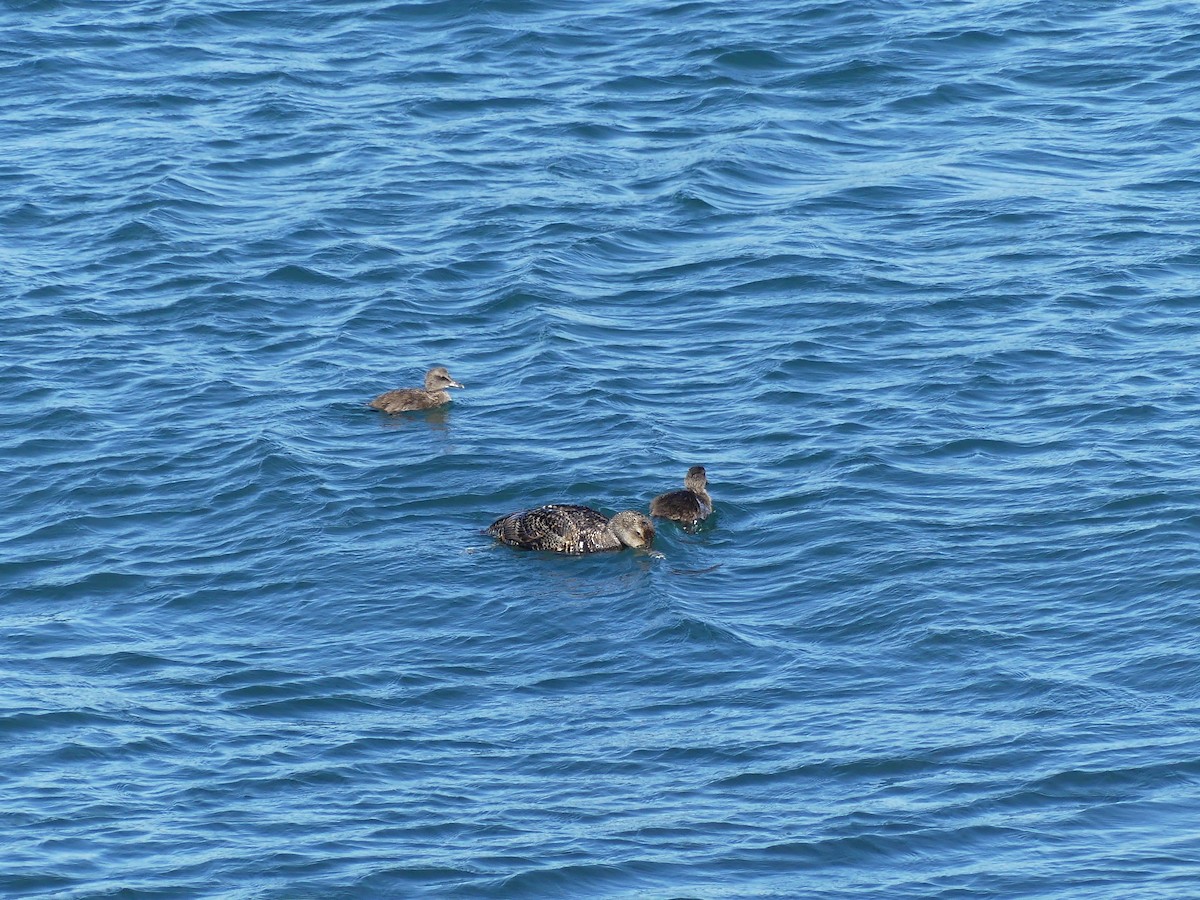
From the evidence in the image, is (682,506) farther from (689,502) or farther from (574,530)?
(574,530)

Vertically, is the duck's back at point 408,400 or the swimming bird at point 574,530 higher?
the duck's back at point 408,400

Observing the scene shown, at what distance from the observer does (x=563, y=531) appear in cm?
1576

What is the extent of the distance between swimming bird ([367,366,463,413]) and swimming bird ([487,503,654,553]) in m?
2.60

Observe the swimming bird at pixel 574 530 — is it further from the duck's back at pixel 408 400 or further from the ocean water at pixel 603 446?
the duck's back at pixel 408 400

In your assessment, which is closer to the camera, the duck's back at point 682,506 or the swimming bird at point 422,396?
the duck's back at point 682,506

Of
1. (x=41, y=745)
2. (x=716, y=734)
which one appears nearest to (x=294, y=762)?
(x=41, y=745)

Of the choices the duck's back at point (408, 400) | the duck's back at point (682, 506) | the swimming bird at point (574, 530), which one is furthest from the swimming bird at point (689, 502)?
the duck's back at point (408, 400)

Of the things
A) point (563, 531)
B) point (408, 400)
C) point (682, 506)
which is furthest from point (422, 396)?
point (682, 506)

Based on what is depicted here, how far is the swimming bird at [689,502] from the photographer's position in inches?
632

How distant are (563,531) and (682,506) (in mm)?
996

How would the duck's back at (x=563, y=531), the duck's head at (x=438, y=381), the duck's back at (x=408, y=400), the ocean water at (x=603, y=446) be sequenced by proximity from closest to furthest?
1. the ocean water at (x=603, y=446)
2. the duck's back at (x=563, y=531)
3. the duck's back at (x=408, y=400)
4. the duck's head at (x=438, y=381)

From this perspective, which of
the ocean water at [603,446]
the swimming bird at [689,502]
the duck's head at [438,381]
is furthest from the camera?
the duck's head at [438,381]

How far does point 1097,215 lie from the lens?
2183 cm

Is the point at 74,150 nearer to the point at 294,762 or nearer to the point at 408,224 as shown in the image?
the point at 408,224
